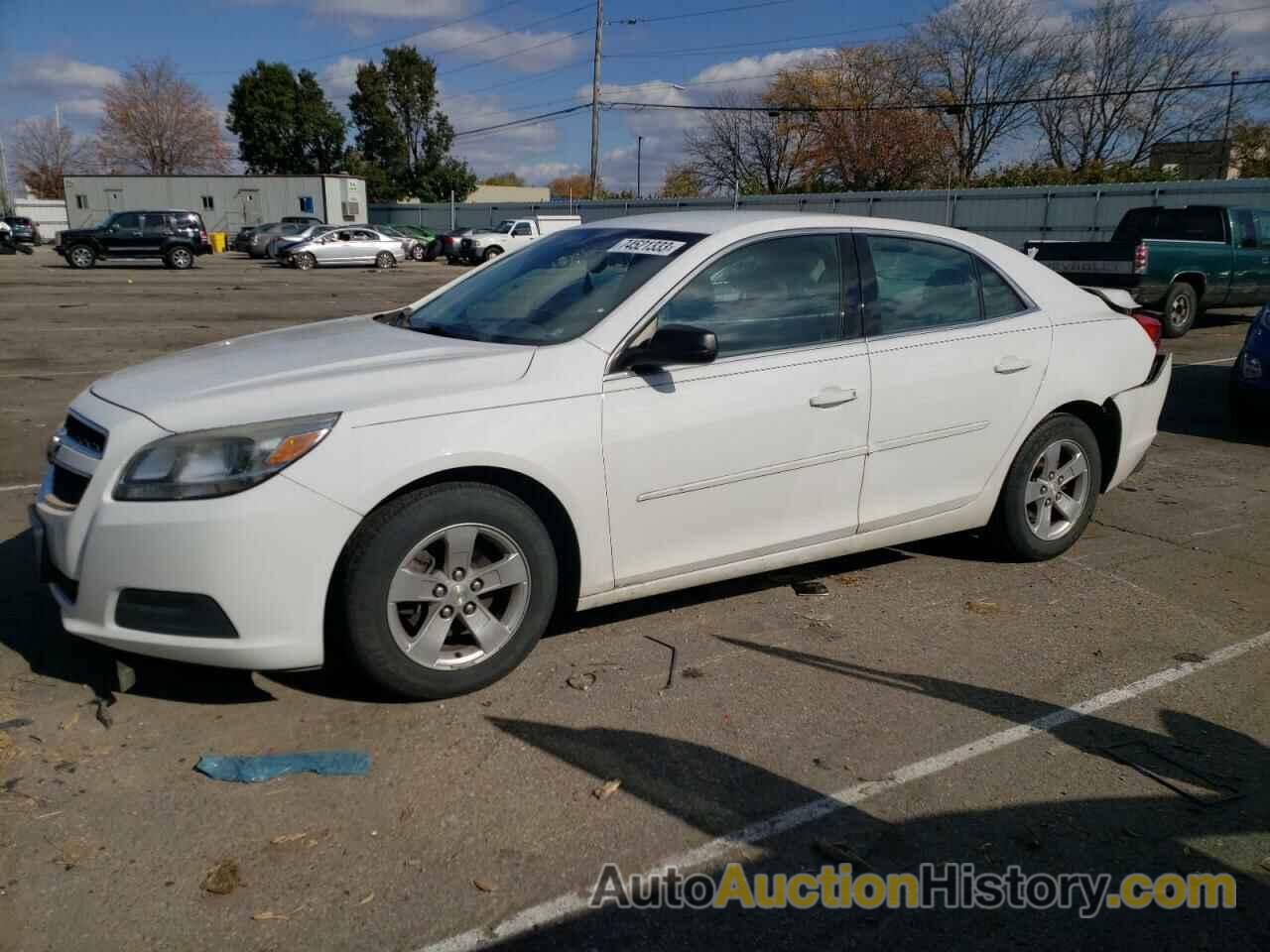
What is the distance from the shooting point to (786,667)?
4008 millimetres

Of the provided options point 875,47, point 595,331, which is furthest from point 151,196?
point 595,331

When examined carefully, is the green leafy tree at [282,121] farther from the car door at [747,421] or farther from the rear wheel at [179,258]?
the car door at [747,421]

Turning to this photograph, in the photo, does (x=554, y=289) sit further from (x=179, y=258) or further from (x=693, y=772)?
(x=179, y=258)

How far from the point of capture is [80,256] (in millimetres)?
33719

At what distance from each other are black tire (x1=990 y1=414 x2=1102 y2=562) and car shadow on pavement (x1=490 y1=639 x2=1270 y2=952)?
1.49 metres

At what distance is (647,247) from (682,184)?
7069 cm

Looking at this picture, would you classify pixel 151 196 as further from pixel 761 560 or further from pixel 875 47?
pixel 761 560

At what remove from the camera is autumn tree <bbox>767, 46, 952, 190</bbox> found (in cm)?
5381

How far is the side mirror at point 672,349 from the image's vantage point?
148 inches

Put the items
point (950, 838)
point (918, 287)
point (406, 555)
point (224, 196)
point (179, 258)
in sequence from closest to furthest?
1. point (950, 838)
2. point (406, 555)
3. point (918, 287)
4. point (179, 258)
5. point (224, 196)

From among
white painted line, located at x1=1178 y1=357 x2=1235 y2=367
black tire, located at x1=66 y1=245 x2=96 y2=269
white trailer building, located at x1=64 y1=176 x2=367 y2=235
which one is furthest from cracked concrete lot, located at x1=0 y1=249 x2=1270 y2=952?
white trailer building, located at x1=64 y1=176 x2=367 y2=235

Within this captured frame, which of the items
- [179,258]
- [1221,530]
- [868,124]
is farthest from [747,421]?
[868,124]

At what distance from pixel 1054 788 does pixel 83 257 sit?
36926 mm

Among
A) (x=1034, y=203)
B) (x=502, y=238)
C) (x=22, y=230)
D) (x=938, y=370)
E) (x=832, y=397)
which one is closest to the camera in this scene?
(x=832, y=397)
